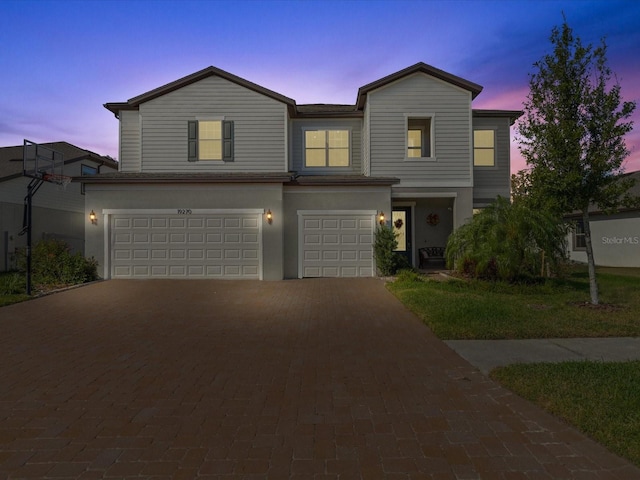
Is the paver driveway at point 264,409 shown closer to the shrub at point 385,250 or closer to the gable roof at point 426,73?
the shrub at point 385,250

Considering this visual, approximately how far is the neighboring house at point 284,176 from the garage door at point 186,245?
35 millimetres

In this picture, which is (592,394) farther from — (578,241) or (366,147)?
(578,241)

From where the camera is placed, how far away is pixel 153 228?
1498cm

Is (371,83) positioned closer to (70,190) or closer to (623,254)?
(623,254)

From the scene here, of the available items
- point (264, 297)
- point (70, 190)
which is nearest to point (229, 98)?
point (264, 297)

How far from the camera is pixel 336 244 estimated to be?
50.7 ft

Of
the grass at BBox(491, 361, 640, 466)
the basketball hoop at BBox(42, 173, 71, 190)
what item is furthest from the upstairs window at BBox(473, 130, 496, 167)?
the basketball hoop at BBox(42, 173, 71, 190)

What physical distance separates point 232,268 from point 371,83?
864 centimetres

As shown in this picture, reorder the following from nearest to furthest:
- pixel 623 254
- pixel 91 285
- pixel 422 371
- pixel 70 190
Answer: pixel 422 371 < pixel 91 285 < pixel 623 254 < pixel 70 190

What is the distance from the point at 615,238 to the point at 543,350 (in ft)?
63.6

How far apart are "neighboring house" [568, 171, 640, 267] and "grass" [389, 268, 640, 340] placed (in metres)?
8.75

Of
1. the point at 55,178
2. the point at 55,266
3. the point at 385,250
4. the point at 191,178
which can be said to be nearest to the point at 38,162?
the point at 55,178

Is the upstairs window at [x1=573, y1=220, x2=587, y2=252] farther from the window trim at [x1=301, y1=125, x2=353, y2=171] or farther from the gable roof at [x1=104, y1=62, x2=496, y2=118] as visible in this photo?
the window trim at [x1=301, y1=125, x2=353, y2=171]

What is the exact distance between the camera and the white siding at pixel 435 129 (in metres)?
16.3
